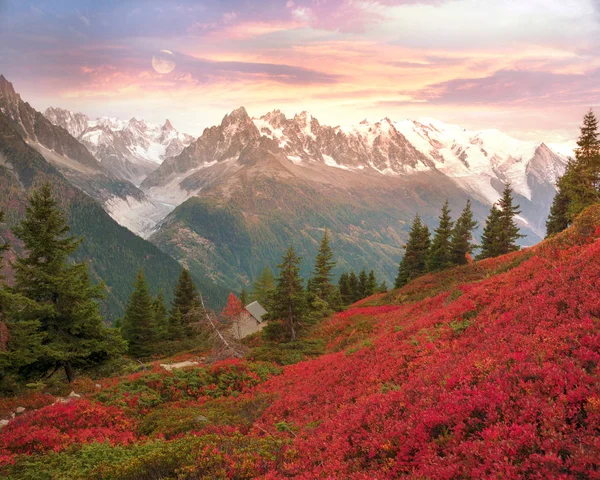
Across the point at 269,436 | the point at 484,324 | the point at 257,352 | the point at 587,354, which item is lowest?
the point at 257,352

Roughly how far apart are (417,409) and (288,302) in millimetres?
21270

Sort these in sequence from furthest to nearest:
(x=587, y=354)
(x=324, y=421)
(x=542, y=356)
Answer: (x=324, y=421)
(x=542, y=356)
(x=587, y=354)

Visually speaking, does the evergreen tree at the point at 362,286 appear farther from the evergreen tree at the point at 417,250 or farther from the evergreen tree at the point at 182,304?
the evergreen tree at the point at 182,304

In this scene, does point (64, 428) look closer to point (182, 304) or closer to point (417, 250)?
point (182, 304)

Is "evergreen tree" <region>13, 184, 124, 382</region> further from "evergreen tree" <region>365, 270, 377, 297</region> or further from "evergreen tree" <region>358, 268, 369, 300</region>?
"evergreen tree" <region>358, 268, 369, 300</region>

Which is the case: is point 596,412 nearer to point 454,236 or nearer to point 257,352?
point 257,352

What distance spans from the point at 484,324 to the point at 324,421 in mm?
6715

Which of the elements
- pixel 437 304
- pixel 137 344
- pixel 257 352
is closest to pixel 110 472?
pixel 257 352

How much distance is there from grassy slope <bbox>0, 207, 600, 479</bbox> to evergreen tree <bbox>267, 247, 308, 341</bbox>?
10534 millimetres

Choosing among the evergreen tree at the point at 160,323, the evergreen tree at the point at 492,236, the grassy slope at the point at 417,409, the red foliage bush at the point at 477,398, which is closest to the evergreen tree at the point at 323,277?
the evergreen tree at the point at 492,236

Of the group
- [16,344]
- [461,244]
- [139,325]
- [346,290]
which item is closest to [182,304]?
[139,325]

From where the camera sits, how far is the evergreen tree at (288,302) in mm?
29156

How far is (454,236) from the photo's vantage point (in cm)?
4975

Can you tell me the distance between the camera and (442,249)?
50.5 metres
